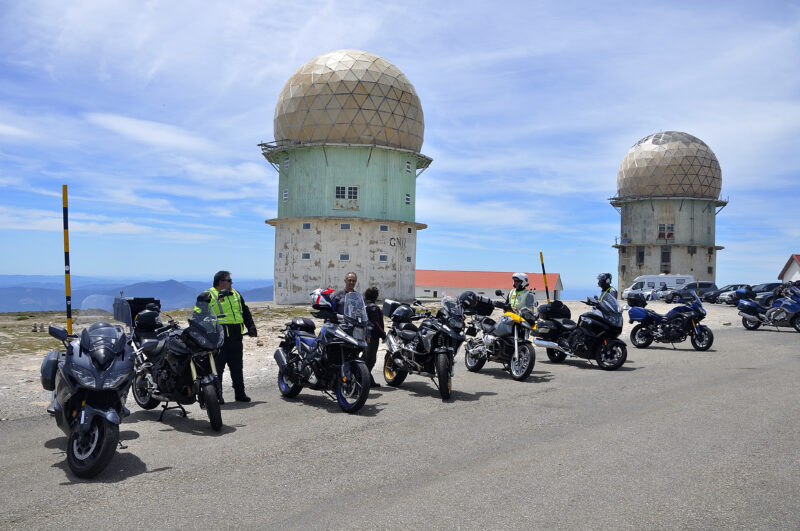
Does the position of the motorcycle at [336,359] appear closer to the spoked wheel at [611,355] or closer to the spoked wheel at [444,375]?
the spoked wheel at [444,375]

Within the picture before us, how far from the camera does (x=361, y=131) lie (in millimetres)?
31500

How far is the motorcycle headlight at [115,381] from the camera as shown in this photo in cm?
524

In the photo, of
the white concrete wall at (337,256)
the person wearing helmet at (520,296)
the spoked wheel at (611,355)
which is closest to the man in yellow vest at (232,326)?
the person wearing helmet at (520,296)

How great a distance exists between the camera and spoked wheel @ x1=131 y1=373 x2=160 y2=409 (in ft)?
25.1

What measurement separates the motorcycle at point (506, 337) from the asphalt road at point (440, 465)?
A: 1.31m

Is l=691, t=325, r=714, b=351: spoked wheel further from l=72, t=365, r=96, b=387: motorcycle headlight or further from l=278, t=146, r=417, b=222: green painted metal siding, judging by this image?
l=278, t=146, r=417, b=222: green painted metal siding

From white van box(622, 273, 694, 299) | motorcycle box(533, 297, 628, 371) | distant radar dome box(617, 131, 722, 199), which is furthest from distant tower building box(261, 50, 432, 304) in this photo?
distant radar dome box(617, 131, 722, 199)

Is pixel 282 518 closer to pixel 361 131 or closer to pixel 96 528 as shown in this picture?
pixel 96 528

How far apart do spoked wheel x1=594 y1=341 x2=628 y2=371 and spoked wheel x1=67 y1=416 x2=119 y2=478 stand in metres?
8.76

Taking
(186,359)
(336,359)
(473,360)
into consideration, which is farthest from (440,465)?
(473,360)

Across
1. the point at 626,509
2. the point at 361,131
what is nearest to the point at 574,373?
the point at 626,509

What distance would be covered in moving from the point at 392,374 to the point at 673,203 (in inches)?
1847

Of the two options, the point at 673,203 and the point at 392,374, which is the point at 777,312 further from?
the point at 673,203

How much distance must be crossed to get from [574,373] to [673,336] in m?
4.96
